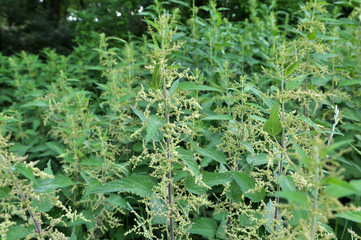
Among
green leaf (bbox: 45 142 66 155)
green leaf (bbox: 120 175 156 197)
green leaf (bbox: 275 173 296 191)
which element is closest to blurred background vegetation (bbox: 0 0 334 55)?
green leaf (bbox: 45 142 66 155)

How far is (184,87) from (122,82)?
2.01 m

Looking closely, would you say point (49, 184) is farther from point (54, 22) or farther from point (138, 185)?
point (54, 22)

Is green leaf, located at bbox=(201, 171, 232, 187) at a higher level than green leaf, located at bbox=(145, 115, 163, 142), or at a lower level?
lower

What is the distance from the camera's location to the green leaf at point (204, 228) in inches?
72.4

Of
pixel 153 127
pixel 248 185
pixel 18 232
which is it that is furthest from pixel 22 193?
pixel 248 185

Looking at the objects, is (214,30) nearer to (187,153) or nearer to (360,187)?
(187,153)

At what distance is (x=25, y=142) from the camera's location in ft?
12.1

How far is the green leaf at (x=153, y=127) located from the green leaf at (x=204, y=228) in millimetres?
674

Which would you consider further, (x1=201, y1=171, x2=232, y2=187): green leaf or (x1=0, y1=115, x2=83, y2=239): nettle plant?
(x1=201, y1=171, x2=232, y2=187): green leaf

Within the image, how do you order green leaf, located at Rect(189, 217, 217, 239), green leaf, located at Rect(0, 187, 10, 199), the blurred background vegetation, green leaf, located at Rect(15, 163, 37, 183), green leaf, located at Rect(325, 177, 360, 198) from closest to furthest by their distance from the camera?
green leaf, located at Rect(325, 177, 360, 198) < green leaf, located at Rect(15, 163, 37, 183) < green leaf, located at Rect(0, 187, 10, 199) < green leaf, located at Rect(189, 217, 217, 239) < the blurred background vegetation

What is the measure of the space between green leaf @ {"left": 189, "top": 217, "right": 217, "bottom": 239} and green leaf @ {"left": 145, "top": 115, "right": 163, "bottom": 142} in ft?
2.21

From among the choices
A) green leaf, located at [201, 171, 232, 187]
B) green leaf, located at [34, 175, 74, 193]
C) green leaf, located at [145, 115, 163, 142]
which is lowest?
green leaf, located at [201, 171, 232, 187]

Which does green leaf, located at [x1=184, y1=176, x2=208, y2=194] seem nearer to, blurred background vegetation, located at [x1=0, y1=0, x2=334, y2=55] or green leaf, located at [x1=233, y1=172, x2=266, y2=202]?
green leaf, located at [x1=233, y1=172, x2=266, y2=202]

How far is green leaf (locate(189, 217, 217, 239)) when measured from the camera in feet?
6.03
